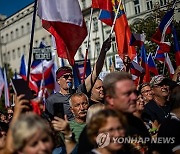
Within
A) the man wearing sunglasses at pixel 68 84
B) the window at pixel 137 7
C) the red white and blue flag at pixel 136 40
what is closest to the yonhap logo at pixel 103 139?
the man wearing sunglasses at pixel 68 84

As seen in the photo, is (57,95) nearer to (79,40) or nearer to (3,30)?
(79,40)

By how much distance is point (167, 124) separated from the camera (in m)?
3.15

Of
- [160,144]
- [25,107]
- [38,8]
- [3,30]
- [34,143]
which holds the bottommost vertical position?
[160,144]

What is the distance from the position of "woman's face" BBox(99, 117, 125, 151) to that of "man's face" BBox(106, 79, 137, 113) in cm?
38

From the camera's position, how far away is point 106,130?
8.45 feet

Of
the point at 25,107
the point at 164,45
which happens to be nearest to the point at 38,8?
the point at 25,107

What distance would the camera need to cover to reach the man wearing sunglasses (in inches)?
189

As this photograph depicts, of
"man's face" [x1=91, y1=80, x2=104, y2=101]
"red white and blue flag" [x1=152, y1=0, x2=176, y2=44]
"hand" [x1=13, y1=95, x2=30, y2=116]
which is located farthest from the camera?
"red white and blue flag" [x1=152, y1=0, x2=176, y2=44]

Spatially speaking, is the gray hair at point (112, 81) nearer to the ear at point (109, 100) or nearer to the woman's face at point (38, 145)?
the ear at point (109, 100)

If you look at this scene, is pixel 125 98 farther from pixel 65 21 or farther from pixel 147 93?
pixel 65 21

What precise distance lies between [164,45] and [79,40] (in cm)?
410

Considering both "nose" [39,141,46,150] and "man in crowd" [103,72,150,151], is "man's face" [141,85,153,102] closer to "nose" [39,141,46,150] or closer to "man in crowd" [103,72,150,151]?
"man in crowd" [103,72,150,151]

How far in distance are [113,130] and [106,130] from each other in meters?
0.05

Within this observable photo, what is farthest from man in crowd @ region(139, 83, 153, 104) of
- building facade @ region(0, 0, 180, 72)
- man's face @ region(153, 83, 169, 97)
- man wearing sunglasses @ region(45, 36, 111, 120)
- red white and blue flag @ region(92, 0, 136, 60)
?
building facade @ region(0, 0, 180, 72)
